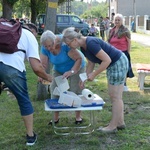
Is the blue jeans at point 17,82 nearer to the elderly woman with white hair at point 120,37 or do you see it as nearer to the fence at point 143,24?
the elderly woman with white hair at point 120,37

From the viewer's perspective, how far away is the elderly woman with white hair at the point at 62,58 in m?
3.91

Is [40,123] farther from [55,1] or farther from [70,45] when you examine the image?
[55,1]

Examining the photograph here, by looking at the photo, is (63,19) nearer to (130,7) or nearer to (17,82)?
(17,82)

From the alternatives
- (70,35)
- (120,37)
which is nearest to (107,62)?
(70,35)

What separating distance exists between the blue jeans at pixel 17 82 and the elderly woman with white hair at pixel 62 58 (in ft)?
1.73

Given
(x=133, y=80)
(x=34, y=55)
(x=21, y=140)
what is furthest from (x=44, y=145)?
(x=133, y=80)

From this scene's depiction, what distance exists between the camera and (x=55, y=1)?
19.0 ft

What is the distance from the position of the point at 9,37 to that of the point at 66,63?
107 centimetres

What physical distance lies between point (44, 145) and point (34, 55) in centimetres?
110

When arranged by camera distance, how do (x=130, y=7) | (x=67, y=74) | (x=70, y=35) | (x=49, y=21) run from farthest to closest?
1. (x=130, y=7)
2. (x=49, y=21)
3. (x=67, y=74)
4. (x=70, y=35)

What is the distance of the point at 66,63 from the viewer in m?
4.29

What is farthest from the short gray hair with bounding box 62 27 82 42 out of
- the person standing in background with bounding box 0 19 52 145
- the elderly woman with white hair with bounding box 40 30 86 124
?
the person standing in background with bounding box 0 19 52 145

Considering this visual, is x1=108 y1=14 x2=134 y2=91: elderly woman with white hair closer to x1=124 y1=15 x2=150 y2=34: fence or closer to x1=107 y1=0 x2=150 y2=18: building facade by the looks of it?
x1=124 y1=15 x2=150 y2=34: fence

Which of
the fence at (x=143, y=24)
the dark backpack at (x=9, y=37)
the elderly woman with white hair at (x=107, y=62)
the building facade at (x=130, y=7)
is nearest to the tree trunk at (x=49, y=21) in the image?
the elderly woman with white hair at (x=107, y=62)
